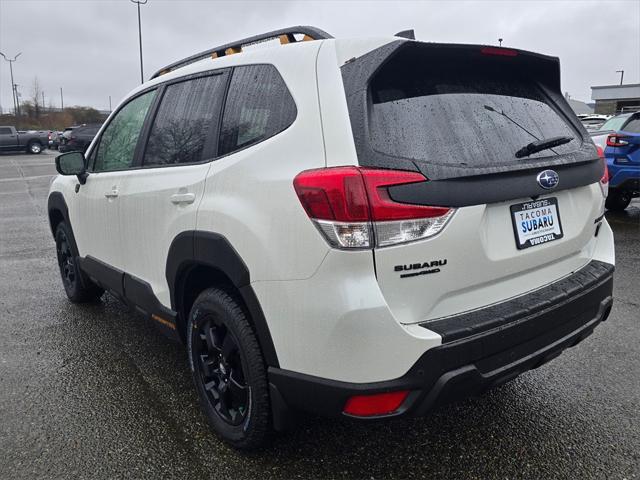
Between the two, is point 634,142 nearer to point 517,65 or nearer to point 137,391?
point 517,65

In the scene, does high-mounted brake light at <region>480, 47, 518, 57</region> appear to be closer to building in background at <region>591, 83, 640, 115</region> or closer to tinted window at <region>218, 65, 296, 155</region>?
tinted window at <region>218, 65, 296, 155</region>

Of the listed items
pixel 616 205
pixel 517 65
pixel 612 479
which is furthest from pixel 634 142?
pixel 612 479

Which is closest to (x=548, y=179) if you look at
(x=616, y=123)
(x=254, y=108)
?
(x=254, y=108)

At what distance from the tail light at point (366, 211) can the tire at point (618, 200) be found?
27.1 feet

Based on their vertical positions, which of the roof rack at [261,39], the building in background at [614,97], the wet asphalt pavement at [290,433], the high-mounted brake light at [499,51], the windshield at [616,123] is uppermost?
the building in background at [614,97]

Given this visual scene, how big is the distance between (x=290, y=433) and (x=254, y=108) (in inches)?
59.4

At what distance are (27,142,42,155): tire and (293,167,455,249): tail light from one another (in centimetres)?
3705

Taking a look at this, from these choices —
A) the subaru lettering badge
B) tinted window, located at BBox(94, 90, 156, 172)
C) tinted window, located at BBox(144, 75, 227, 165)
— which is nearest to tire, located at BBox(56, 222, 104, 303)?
tinted window, located at BBox(94, 90, 156, 172)

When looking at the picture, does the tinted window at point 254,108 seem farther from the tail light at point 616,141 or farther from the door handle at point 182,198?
the tail light at point 616,141

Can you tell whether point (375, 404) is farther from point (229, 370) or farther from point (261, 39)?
point (261, 39)

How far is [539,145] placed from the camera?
2.26 meters

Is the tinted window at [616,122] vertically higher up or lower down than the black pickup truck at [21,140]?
higher up

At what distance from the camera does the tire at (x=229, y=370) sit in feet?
7.15

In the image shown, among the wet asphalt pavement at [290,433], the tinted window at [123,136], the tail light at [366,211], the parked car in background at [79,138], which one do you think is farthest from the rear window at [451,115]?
the parked car in background at [79,138]
